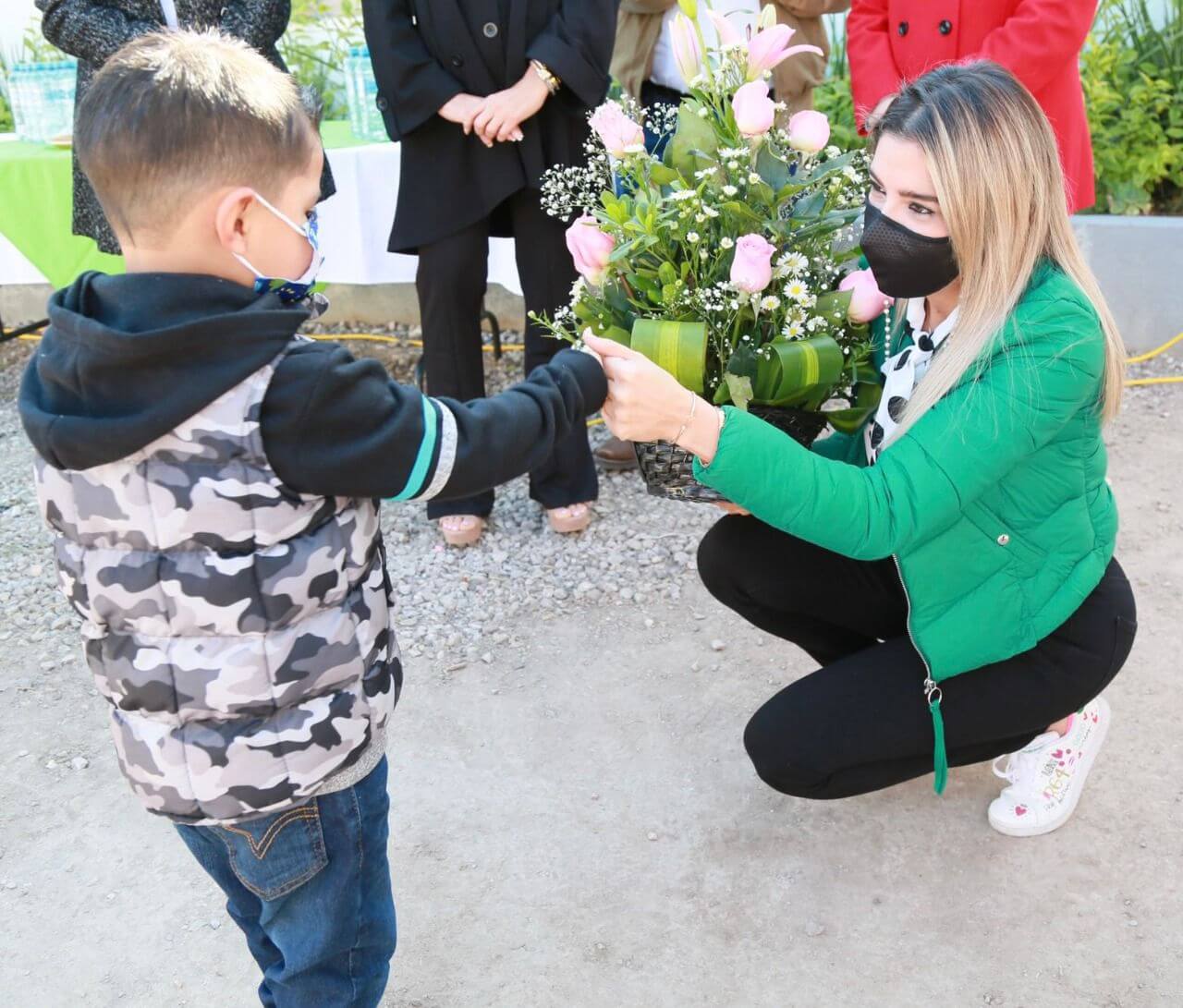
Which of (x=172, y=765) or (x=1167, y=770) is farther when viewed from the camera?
(x=1167, y=770)

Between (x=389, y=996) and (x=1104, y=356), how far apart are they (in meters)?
1.62

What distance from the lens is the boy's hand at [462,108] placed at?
306 centimetres

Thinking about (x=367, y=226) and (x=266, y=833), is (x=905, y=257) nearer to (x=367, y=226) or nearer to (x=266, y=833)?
(x=266, y=833)

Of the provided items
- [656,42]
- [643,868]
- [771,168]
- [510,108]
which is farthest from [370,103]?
[643,868]

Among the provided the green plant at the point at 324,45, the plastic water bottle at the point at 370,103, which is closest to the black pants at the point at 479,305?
the plastic water bottle at the point at 370,103

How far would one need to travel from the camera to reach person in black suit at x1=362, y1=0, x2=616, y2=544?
10.1 ft

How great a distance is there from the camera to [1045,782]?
7.43ft

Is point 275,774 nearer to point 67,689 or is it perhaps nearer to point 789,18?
point 67,689

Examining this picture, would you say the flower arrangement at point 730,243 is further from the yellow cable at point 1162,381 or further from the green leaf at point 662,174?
the yellow cable at point 1162,381

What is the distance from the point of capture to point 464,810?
246 cm

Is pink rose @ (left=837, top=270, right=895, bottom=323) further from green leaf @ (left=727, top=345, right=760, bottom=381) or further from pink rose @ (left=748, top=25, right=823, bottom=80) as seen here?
pink rose @ (left=748, top=25, right=823, bottom=80)

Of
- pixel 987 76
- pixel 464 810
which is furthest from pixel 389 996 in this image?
pixel 987 76

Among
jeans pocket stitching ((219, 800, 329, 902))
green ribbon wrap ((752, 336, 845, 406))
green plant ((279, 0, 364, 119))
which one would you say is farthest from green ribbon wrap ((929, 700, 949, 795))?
green plant ((279, 0, 364, 119))

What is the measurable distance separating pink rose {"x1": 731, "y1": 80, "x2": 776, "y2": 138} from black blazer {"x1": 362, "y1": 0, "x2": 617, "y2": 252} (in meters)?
1.32
